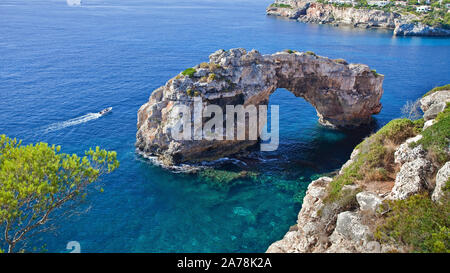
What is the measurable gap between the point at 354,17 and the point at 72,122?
13797 cm

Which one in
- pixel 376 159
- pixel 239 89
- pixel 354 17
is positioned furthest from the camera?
pixel 354 17

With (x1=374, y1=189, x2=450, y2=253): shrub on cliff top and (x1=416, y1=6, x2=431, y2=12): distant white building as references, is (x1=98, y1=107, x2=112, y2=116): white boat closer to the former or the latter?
(x1=374, y1=189, x2=450, y2=253): shrub on cliff top

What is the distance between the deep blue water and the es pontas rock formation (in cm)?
371

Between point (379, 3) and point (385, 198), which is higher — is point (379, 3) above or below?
above

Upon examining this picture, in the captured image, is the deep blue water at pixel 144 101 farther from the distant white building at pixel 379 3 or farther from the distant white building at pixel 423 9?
the distant white building at pixel 379 3

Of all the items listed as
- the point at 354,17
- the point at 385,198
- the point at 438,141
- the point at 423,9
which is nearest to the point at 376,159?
the point at 438,141


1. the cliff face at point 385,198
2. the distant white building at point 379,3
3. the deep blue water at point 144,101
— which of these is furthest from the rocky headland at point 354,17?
the cliff face at point 385,198

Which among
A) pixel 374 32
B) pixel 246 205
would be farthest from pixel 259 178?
pixel 374 32

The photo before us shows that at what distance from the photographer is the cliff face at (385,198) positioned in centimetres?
1803

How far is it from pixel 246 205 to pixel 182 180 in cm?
877

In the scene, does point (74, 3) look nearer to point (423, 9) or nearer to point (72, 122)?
point (72, 122)

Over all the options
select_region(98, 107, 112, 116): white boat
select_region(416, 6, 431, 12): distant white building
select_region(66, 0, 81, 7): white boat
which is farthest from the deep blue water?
select_region(66, 0, 81, 7): white boat

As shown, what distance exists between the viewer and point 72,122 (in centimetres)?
5178
